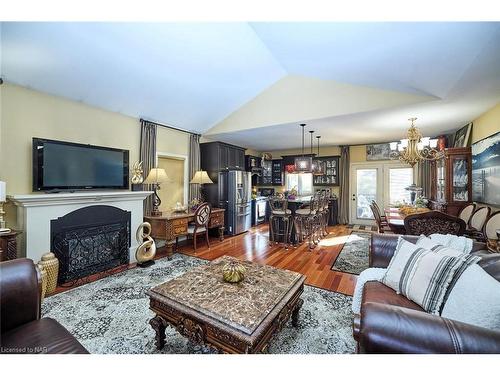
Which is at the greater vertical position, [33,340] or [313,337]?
[33,340]

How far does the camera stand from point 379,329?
32.7 inches

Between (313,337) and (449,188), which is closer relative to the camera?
(313,337)

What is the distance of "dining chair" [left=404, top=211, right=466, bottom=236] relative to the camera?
7.41ft

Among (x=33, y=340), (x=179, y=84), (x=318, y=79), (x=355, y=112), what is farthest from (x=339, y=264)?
(x=179, y=84)

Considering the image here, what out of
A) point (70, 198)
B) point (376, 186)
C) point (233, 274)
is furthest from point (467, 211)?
point (70, 198)

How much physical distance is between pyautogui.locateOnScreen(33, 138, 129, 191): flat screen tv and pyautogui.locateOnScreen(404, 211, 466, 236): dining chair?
416 centimetres

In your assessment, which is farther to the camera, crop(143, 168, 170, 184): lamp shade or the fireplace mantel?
crop(143, 168, 170, 184): lamp shade

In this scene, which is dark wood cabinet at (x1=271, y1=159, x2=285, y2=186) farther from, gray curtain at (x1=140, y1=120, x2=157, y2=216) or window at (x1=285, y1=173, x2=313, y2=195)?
gray curtain at (x1=140, y1=120, x2=157, y2=216)

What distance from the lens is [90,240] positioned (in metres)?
3.05

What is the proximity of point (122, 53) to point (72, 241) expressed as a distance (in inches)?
99.1

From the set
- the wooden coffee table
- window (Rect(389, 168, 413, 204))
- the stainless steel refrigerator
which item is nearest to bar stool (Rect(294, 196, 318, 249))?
the stainless steel refrigerator
